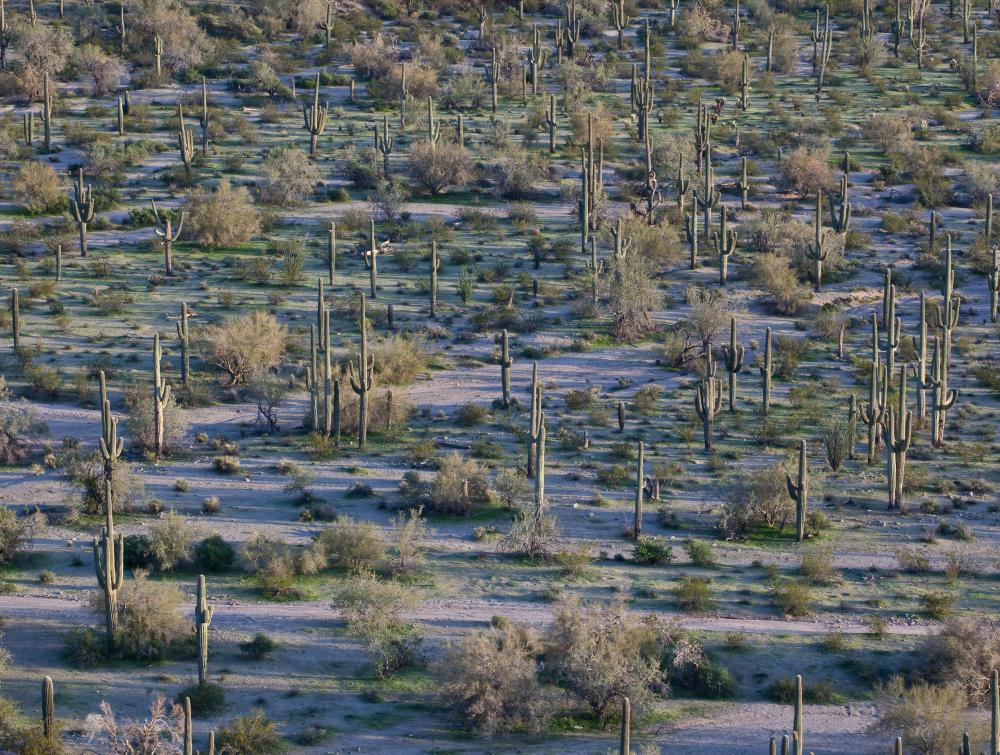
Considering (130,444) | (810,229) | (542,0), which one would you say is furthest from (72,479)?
(542,0)

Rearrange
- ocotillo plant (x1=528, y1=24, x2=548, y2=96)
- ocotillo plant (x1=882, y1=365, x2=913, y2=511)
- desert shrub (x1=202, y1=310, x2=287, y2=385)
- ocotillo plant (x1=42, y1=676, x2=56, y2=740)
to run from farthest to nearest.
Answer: ocotillo plant (x1=528, y1=24, x2=548, y2=96)
desert shrub (x1=202, y1=310, x2=287, y2=385)
ocotillo plant (x1=882, y1=365, x2=913, y2=511)
ocotillo plant (x1=42, y1=676, x2=56, y2=740)

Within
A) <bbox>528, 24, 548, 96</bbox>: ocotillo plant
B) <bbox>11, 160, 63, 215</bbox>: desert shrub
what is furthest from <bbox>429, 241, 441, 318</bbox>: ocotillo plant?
<bbox>528, 24, 548, 96</bbox>: ocotillo plant

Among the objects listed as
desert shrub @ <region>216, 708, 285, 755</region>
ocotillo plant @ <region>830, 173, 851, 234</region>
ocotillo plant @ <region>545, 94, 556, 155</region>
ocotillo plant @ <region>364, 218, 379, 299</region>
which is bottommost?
desert shrub @ <region>216, 708, 285, 755</region>

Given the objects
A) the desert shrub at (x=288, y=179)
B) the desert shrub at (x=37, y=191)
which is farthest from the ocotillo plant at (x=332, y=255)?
the desert shrub at (x=37, y=191)

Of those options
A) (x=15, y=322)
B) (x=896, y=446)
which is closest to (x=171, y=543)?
(x=15, y=322)

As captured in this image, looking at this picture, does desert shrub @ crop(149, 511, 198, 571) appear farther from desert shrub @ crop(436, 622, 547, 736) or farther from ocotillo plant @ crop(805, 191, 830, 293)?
ocotillo plant @ crop(805, 191, 830, 293)
